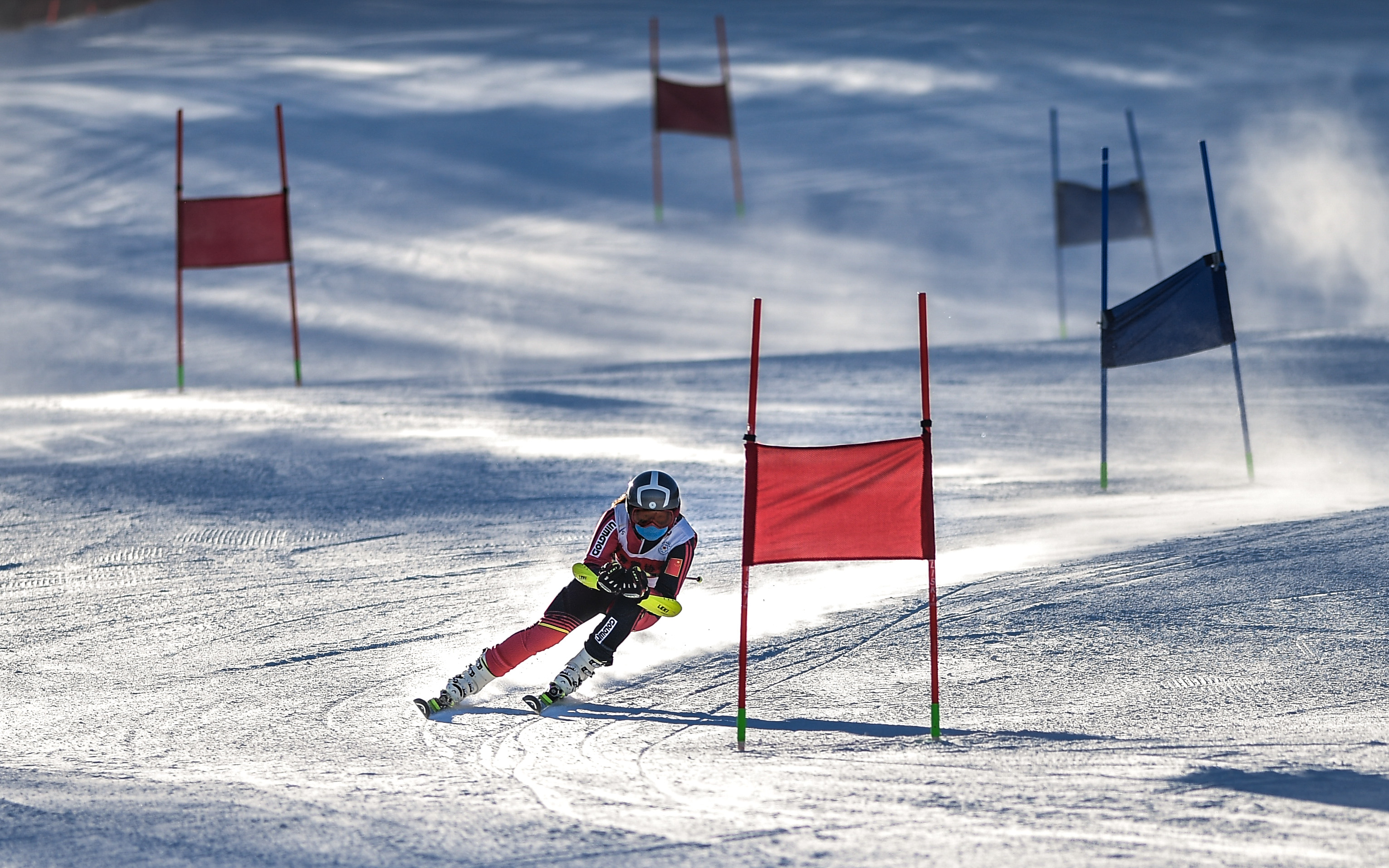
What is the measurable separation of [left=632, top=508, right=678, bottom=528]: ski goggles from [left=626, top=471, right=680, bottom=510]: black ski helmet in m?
0.03

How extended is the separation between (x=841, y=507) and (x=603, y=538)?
1463mm

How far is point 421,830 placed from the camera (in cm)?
464

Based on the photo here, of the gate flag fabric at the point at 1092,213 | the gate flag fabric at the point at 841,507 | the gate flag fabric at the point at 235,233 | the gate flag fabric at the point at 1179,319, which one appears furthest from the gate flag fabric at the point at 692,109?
the gate flag fabric at the point at 841,507

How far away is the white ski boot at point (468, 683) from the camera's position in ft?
20.8

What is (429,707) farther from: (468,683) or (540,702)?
(540,702)

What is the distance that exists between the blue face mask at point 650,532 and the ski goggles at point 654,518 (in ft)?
0.04

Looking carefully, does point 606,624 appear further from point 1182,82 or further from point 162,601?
point 1182,82

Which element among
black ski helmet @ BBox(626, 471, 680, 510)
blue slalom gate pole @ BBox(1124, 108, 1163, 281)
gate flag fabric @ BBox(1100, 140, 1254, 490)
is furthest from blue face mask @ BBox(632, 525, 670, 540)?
blue slalom gate pole @ BBox(1124, 108, 1163, 281)

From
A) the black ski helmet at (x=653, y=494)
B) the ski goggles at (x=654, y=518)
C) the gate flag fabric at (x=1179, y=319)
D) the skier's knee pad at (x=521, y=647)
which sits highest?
the gate flag fabric at (x=1179, y=319)

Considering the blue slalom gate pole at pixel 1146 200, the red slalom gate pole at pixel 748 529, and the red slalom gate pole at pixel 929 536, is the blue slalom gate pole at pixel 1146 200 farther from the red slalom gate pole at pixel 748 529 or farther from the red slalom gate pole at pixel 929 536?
the red slalom gate pole at pixel 748 529

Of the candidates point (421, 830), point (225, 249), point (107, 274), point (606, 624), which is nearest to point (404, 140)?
point (107, 274)

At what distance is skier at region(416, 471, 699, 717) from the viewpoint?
253 inches

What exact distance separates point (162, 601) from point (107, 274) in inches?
479

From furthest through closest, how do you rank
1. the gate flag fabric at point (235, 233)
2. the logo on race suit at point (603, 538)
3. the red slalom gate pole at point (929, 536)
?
the gate flag fabric at point (235, 233) → the logo on race suit at point (603, 538) → the red slalom gate pole at point (929, 536)
